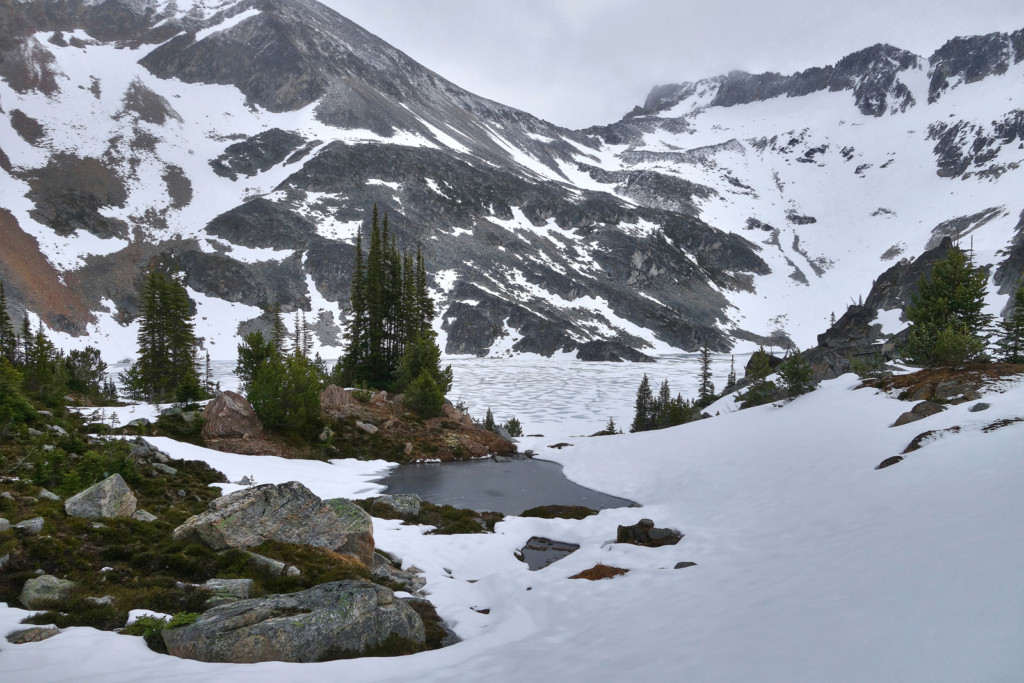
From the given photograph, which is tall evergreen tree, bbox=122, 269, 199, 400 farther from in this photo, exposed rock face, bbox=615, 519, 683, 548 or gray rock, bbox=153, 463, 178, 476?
exposed rock face, bbox=615, 519, 683, 548

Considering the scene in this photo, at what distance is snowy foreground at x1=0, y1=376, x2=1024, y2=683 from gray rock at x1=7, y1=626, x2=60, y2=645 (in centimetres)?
19

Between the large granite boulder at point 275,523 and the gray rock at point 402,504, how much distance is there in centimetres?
543

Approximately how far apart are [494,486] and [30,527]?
20.0 meters

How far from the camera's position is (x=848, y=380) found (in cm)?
2678

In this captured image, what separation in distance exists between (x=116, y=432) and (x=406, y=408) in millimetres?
19636

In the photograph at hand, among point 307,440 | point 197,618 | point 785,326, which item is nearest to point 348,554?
point 197,618

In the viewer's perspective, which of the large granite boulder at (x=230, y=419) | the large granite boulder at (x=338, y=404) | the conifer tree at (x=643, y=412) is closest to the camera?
the large granite boulder at (x=230, y=419)

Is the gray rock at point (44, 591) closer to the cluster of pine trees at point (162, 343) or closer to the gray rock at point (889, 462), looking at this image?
the gray rock at point (889, 462)

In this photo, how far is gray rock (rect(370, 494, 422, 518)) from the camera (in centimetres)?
1881

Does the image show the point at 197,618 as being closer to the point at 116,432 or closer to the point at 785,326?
the point at 116,432

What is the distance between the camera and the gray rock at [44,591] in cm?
795

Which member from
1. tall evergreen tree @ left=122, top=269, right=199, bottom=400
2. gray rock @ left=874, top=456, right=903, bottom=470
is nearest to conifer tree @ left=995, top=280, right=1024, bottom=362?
gray rock @ left=874, top=456, right=903, bottom=470

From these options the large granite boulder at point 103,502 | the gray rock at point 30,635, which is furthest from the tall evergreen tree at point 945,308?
the large granite boulder at point 103,502

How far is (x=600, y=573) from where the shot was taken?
12352 mm
